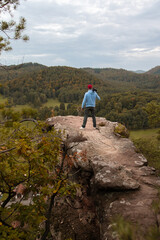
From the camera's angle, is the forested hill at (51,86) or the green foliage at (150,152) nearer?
the green foliage at (150,152)

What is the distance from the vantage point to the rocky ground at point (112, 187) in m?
4.25

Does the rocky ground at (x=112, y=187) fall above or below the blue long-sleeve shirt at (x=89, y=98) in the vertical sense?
below

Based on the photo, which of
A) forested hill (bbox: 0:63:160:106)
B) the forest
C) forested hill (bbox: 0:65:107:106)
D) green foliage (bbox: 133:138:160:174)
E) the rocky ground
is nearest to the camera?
the rocky ground

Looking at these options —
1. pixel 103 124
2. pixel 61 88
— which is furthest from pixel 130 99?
pixel 103 124

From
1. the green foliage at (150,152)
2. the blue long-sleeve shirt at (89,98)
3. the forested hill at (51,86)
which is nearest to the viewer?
the blue long-sleeve shirt at (89,98)

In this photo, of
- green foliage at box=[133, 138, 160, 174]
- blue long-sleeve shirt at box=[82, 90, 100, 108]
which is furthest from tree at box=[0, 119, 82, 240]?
green foliage at box=[133, 138, 160, 174]

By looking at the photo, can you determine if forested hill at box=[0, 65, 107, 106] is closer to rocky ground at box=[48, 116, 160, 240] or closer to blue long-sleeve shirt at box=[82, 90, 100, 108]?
blue long-sleeve shirt at box=[82, 90, 100, 108]

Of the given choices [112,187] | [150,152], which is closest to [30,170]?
[112,187]

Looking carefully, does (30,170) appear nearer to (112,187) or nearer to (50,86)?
(112,187)

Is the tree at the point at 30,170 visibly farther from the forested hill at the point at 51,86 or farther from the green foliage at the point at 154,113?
the forested hill at the point at 51,86

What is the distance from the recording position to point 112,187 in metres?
5.18

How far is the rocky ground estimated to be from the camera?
425 centimetres

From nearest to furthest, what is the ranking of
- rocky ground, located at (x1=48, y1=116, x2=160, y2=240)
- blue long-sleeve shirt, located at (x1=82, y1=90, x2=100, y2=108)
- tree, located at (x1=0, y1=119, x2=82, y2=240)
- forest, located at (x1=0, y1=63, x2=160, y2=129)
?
tree, located at (x1=0, y1=119, x2=82, y2=240), rocky ground, located at (x1=48, y1=116, x2=160, y2=240), blue long-sleeve shirt, located at (x1=82, y1=90, x2=100, y2=108), forest, located at (x1=0, y1=63, x2=160, y2=129)

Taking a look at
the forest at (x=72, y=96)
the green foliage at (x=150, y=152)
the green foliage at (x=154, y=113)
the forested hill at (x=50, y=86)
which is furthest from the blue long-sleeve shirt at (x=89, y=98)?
the forested hill at (x=50, y=86)
